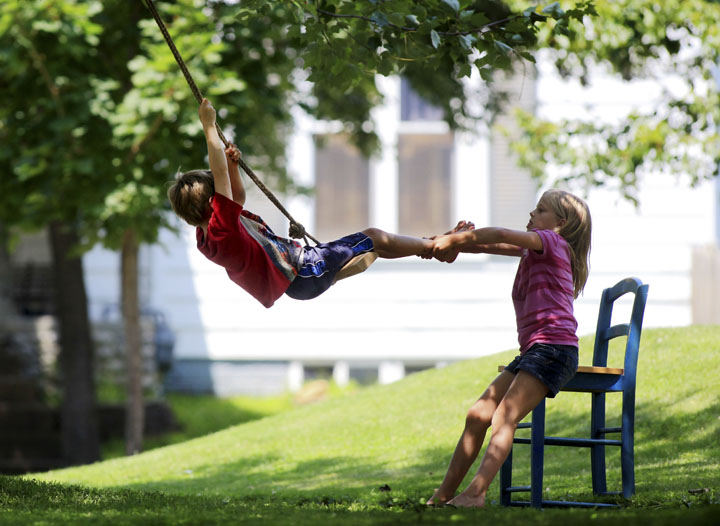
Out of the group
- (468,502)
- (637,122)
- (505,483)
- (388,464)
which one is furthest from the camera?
(637,122)

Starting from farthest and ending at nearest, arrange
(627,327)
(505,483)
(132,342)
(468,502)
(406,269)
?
(406,269) → (132,342) → (627,327) → (505,483) → (468,502)

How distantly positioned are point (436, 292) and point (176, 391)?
4220 mm

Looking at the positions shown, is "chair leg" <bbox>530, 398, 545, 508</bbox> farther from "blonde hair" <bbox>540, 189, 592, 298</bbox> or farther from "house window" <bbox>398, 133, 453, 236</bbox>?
"house window" <bbox>398, 133, 453, 236</bbox>

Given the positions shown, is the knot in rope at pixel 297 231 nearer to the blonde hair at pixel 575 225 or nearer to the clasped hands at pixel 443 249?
the clasped hands at pixel 443 249

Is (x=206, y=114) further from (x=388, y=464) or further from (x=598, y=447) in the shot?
(x=388, y=464)

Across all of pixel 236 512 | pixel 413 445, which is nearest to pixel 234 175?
pixel 236 512

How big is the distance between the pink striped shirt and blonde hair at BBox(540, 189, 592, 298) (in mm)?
154

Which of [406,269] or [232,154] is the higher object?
[232,154]

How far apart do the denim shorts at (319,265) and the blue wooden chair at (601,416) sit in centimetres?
94

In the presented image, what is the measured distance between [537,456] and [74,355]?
28.9 feet

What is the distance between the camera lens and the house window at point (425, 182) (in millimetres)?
16281

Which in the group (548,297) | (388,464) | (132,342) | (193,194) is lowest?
(388,464)

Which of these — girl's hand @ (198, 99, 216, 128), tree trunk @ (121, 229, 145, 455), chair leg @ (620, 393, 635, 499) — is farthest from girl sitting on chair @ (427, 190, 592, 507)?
tree trunk @ (121, 229, 145, 455)

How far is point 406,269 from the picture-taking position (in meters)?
15.9
